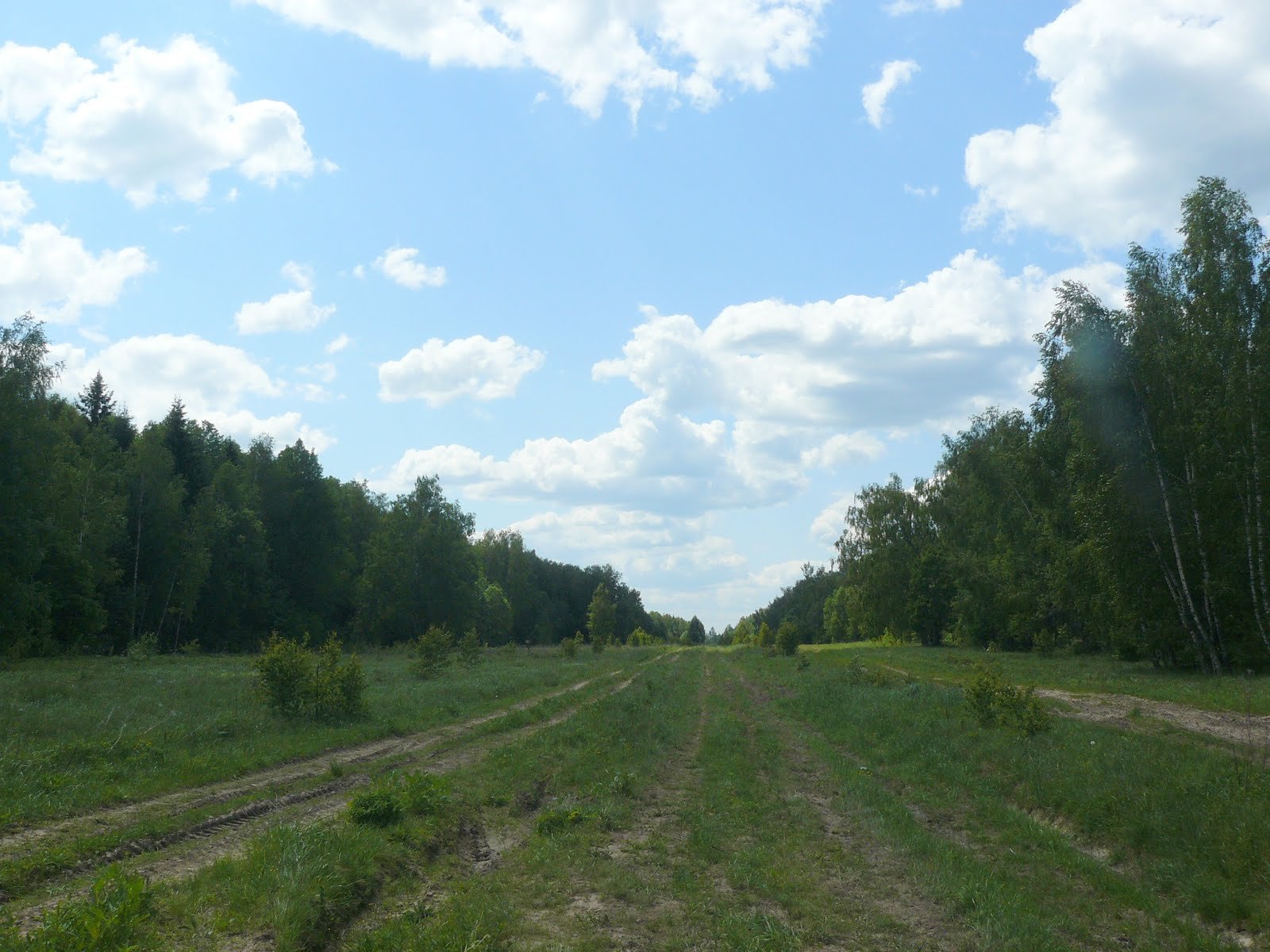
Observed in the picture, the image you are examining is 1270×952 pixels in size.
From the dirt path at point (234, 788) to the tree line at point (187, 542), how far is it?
2696 cm

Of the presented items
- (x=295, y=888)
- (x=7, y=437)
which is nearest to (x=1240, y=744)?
(x=295, y=888)

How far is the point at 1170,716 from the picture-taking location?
17922mm

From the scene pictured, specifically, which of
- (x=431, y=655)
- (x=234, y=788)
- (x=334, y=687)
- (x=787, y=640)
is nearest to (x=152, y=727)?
(x=334, y=687)

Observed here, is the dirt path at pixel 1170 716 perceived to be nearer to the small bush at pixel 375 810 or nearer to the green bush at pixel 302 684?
the small bush at pixel 375 810

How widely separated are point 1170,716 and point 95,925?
2026cm

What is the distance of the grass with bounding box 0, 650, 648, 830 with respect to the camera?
11.5m

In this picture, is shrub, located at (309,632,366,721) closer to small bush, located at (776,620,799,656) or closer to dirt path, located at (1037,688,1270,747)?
dirt path, located at (1037,688,1270,747)

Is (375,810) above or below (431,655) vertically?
above

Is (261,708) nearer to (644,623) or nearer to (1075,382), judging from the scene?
(1075,382)

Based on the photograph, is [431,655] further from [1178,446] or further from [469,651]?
[1178,446]

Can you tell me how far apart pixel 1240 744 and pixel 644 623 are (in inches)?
7135

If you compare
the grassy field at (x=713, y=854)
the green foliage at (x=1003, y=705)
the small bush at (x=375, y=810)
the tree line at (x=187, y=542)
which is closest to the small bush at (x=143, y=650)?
the tree line at (x=187, y=542)

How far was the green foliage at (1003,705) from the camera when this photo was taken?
15797mm

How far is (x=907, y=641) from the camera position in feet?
251
